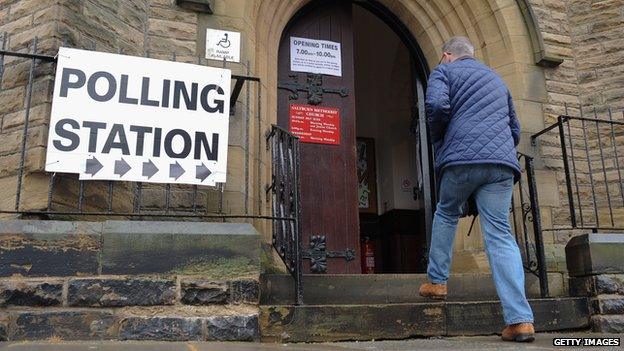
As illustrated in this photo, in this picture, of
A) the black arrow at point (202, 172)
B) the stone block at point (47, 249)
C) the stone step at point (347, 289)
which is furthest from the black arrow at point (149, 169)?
the stone step at point (347, 289)

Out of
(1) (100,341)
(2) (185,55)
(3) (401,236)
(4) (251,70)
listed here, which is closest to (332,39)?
(4) (251,70)

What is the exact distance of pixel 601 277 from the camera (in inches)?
166

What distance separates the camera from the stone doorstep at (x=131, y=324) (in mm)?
2945

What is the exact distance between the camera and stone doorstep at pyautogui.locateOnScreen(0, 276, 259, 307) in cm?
302

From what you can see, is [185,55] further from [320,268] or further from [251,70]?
[320,268]

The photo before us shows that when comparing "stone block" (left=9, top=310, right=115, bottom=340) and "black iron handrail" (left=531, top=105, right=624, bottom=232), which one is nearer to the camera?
"stone block" (left=9, top=310, right=115, bottom=340)

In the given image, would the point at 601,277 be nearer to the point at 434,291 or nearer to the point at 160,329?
the point at 434,291

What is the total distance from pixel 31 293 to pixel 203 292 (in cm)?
92

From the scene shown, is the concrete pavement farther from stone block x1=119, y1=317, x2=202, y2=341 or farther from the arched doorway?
the arched doorway

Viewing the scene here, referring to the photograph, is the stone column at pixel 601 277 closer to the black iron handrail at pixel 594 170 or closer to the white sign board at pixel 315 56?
the black iron handrail at pixel 594 170

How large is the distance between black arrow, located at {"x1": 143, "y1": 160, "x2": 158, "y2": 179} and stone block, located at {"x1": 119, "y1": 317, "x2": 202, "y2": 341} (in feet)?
2.91

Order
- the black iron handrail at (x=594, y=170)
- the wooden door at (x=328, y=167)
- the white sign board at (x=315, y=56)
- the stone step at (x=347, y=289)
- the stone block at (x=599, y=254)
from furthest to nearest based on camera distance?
the white sign board at (x=315, y=56) → the wooden door at (x=328, y=167) → the black iron handrail at (x=594, y=170) → the stone block at (x=599, y=254) → the stone step at (x=347, y=289)

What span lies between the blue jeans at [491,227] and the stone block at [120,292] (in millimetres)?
1576
